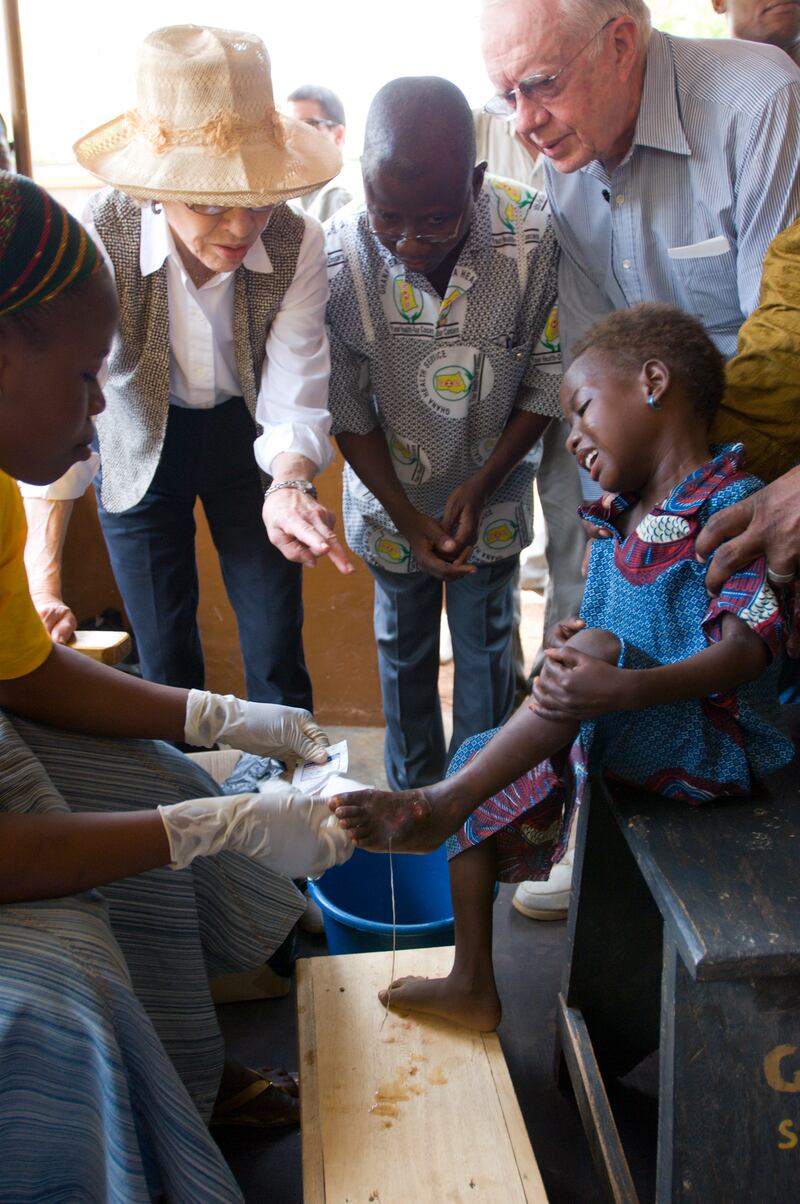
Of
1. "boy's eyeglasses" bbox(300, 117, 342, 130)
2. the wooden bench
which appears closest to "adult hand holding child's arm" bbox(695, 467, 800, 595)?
the wooden bench

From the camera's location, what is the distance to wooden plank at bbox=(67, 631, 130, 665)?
2062mm

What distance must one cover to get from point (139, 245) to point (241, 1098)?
5.30 ft

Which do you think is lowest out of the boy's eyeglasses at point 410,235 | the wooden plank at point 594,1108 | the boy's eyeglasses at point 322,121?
the wooden plank at point 594,1108

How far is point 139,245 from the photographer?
2.01m

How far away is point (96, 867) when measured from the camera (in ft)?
4.37

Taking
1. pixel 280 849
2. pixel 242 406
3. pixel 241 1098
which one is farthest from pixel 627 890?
pixel 242 406

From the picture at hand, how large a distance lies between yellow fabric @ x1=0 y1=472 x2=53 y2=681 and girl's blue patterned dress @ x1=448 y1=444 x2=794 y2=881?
749 mm

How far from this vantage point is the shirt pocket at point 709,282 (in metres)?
1.96

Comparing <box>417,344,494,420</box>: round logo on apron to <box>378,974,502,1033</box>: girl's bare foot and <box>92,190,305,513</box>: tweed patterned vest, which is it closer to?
<box>92,190,305,513</box>: tweed patterned vest

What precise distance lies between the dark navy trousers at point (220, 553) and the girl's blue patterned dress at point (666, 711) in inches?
31.9

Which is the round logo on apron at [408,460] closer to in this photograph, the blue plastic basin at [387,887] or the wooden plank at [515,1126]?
the blue plastic basin at [387,887]

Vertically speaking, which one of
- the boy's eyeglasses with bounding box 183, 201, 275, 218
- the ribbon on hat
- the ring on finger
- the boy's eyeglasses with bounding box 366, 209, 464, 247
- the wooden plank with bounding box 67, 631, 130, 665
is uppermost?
the ribbon on hat

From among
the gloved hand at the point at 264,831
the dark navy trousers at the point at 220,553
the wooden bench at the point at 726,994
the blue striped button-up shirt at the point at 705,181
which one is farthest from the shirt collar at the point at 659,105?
the gloved hand at the point at 264,831

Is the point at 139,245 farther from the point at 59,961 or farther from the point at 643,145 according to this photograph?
the point at 59,961
